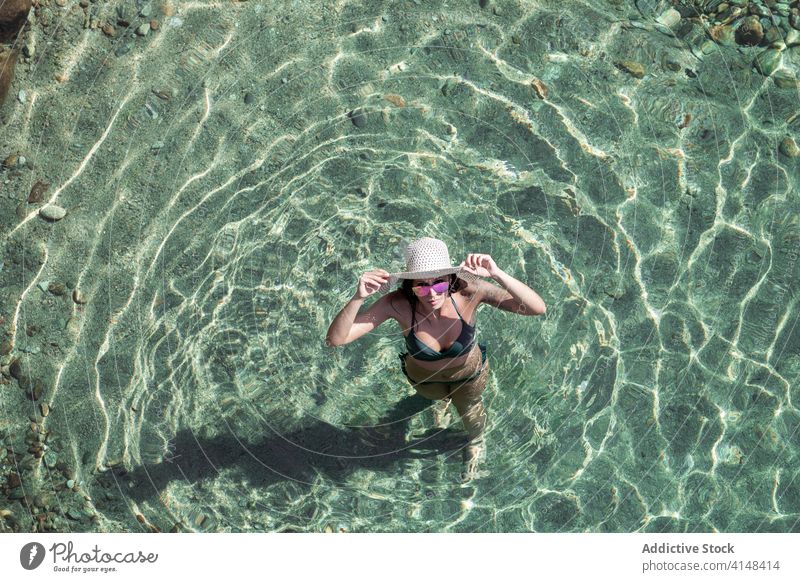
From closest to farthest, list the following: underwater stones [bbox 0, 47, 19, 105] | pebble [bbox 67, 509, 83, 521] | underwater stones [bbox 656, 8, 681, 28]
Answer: pebble [bbox 67, 509, 83, 521] → underwater stones [bbox 0, 47, 19, 105] → underwater stones [bbox 656, 8, 681, 28]

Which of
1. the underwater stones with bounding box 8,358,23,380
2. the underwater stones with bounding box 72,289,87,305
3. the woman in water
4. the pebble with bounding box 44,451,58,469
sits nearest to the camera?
the woman in water

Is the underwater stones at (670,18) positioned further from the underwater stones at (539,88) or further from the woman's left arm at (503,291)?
the woman's left arm at (503,291)

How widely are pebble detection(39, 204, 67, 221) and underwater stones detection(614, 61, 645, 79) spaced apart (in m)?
4.92

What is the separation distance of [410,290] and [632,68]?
11.3ft

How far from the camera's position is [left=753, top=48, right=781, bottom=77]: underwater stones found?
26.1 ft

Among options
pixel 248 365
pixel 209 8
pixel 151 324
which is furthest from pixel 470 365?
pixel 209 8

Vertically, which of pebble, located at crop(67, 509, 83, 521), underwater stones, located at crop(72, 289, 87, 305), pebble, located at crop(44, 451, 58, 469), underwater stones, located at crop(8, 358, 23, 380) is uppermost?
underwater stones, located at crop(72, 289, 87, 305)

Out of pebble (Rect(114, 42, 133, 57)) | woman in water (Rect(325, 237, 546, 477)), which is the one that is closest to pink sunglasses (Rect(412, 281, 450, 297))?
woman in water (Rect(325, 237, 546, 477))

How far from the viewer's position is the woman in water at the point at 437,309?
5.69 meters

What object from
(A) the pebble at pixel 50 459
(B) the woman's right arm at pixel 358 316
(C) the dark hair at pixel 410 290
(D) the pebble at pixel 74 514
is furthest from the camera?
(A) the pebble at pixel 50 459

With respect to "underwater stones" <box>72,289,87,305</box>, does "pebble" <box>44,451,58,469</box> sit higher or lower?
lower

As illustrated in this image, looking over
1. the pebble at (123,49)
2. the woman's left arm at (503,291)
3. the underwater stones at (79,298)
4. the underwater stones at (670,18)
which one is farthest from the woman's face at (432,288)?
the pebble at (123,49)
